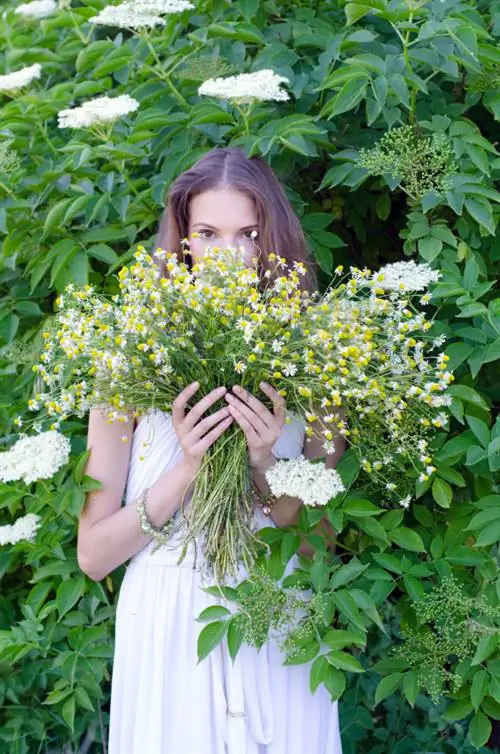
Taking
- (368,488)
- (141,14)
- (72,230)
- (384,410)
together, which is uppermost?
Result: (141,14)

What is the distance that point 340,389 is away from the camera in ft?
5.53

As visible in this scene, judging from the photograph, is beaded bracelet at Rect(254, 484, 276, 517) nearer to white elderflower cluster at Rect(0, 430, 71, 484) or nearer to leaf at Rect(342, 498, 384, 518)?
leaf at Rect(342, 498, 384, 518)

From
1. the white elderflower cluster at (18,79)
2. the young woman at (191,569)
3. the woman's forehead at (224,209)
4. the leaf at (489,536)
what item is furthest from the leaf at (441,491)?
the white elderflower cluster at (18,79)

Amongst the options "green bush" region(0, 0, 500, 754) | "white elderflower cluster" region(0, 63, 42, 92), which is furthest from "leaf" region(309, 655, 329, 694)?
"white elderflower cluster" region(0, 63, 42, 92)

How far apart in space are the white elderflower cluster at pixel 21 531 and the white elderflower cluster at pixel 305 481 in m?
0.73

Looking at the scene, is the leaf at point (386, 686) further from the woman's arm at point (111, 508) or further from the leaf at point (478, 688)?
the woman's arm at point (111, 508)

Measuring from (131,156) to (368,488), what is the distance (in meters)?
0.96

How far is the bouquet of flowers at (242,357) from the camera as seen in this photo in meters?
1.62

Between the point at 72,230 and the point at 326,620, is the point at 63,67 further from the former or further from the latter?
the point at 326,620

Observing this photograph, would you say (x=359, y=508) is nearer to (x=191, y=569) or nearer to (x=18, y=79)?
(x=191, y=569)

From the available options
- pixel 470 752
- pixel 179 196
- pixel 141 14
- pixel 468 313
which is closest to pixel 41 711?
pixel 470 752

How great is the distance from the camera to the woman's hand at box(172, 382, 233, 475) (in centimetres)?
170

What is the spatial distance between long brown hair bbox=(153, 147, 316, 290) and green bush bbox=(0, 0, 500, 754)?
0.06m

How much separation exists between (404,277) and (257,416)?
1.29ft
